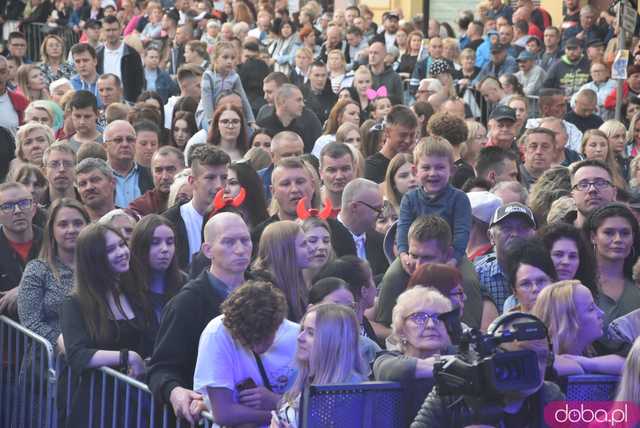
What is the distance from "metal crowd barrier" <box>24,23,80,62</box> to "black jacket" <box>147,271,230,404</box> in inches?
766

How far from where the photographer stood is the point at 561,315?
6.53m

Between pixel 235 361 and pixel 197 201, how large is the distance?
3.20 m

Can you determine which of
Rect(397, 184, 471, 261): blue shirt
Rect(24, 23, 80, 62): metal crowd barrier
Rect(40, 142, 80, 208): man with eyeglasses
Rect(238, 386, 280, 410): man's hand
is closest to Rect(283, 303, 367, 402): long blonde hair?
Rect(238, 386, 280, 410): man's hand

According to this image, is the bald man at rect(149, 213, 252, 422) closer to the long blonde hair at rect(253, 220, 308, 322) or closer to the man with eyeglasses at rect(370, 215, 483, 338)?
the long blonde hair at rect(253, 220, 308, 322)

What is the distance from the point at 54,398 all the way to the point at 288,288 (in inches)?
58.5

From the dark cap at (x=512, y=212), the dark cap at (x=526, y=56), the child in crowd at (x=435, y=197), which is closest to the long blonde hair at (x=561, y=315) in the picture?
the dark cap at (x=512, y=212)

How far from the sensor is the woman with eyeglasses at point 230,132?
12.5 metres

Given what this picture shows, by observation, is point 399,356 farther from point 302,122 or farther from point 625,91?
point 625,91

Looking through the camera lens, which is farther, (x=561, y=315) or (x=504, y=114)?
(x=504, y=114)

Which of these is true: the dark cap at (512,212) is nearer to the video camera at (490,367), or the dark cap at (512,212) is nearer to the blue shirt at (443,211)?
the blue shirt at (443,211)

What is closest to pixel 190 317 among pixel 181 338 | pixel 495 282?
pixel 181 338

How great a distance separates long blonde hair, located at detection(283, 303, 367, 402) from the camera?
606 centimetres

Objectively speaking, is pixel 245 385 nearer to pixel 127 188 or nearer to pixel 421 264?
pixel 421 264

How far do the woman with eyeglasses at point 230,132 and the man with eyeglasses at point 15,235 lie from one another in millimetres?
3475
